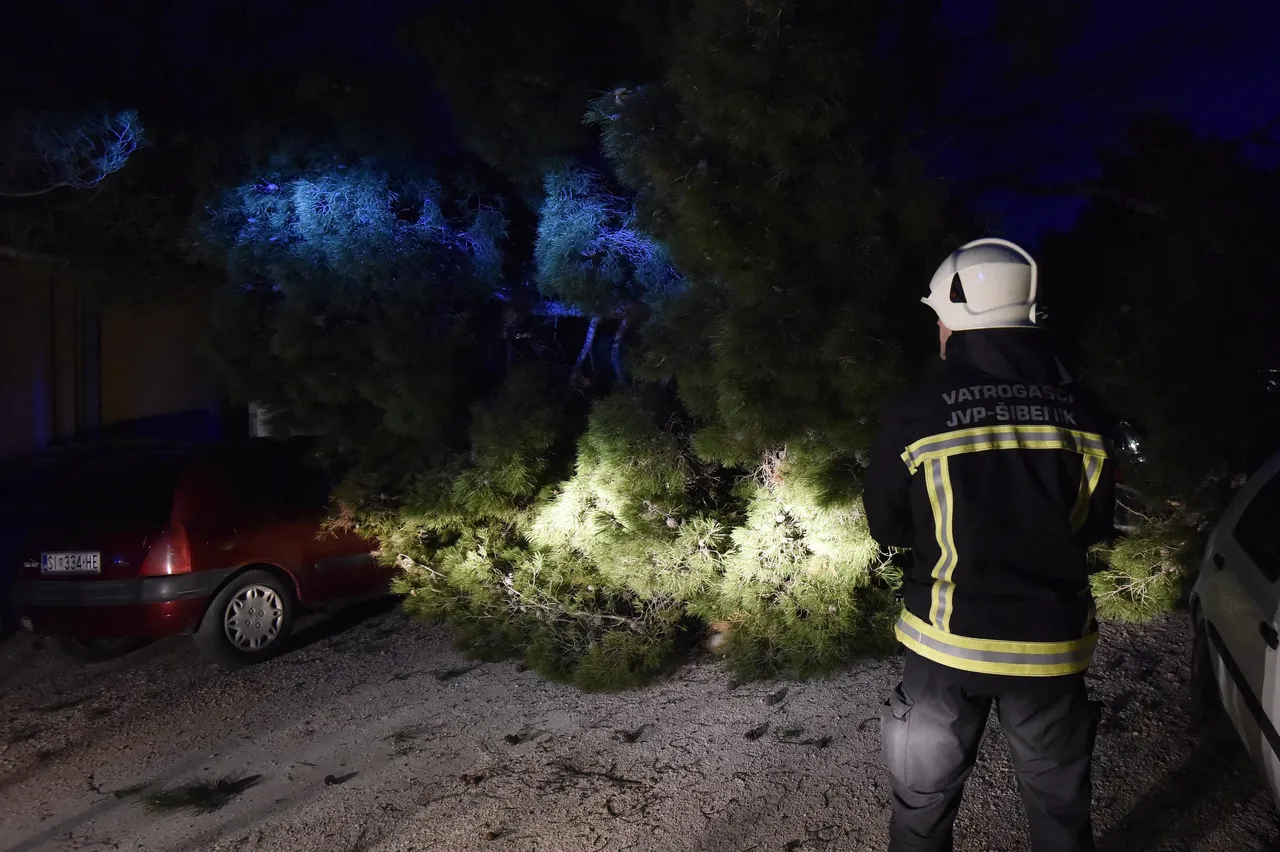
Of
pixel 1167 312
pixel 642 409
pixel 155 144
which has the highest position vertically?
pixel 155 144

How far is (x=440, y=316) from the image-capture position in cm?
577

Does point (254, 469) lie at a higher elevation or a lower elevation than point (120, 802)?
higher

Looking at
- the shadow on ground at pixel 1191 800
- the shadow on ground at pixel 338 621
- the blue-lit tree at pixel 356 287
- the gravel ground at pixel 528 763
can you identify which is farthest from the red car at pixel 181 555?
the shadow on ground at pixel 1191 800

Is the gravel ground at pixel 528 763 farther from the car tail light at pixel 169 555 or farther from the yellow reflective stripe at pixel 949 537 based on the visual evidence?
the yellow reflective stripe at pixel 949 537

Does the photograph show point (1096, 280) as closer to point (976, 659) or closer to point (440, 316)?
point (976, 659)

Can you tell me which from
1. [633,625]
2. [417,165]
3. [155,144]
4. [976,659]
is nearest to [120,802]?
[633,625]

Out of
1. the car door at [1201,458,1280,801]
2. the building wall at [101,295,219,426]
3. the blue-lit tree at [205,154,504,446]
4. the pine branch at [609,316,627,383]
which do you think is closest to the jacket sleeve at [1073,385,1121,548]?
the car door at [1201,458,1280,801]

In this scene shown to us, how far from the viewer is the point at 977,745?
7.74 ft

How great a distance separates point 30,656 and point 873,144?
6084 mm

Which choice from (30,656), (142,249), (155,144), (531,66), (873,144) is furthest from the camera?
(142,249)

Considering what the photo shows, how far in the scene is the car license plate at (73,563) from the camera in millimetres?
5250

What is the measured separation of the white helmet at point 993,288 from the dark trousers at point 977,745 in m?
0.92

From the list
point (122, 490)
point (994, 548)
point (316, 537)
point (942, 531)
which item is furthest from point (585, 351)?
point (994, 548)

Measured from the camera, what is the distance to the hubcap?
5.55m
